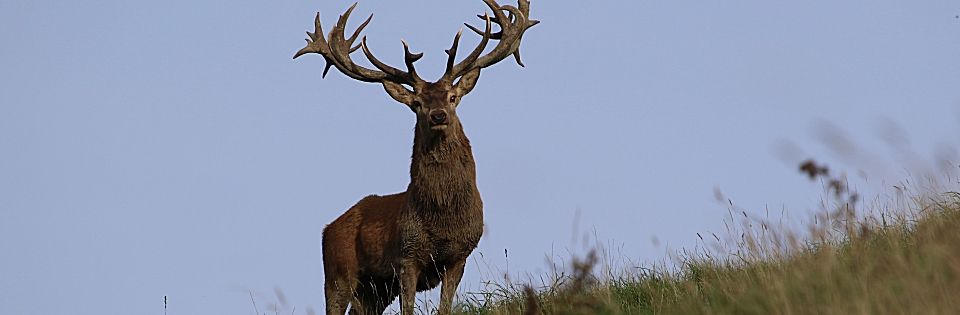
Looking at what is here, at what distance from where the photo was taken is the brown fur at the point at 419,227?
7949 mm

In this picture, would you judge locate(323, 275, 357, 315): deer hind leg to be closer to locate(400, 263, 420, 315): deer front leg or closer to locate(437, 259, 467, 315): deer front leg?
locate(400, 263, 420, 315): deer front leg

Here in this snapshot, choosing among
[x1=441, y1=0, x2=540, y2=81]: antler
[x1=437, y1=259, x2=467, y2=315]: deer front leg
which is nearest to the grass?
[x1=437, y1=259, x2=467, y2=315]: deer front leg

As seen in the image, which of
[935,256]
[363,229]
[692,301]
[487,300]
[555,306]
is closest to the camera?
[935,256]

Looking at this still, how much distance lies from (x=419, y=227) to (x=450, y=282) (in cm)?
47

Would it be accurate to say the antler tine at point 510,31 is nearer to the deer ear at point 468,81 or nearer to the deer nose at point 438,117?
the deer ear at point 468,81

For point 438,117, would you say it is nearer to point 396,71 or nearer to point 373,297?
point 396,71

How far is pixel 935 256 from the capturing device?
151 inches

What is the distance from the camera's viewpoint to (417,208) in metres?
8.06

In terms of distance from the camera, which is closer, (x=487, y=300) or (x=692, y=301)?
(x=692, y=301)

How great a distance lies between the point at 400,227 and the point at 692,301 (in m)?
3.57

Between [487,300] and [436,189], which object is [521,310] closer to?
[487,300]

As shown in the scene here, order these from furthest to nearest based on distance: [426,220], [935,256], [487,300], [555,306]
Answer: [426,220]
[487,300]
[555,306]
[935,256]

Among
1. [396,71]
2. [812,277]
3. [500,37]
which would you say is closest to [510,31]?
[500,37]

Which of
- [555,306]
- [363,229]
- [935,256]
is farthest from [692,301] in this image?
[363,229]
